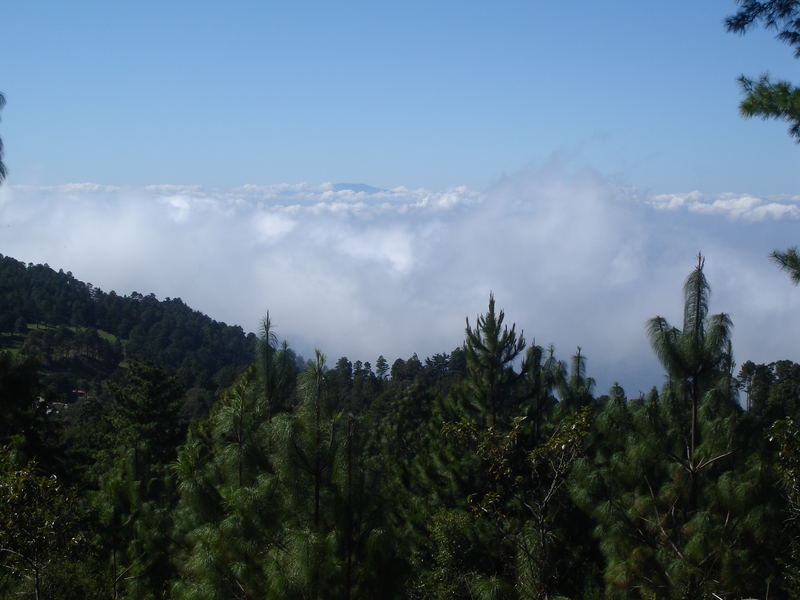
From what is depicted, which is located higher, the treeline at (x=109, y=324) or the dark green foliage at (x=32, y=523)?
the treeline at (x=109, y=324)

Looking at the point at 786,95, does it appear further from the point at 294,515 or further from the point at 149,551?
the point at 149,551

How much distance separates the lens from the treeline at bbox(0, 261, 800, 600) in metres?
8.52

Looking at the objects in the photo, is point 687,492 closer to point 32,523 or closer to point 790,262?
point 790,262

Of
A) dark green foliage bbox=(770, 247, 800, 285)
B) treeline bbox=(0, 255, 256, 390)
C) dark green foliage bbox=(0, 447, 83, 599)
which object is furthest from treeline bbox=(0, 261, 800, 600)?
treeline bbox=(0, 255, 256, 390)

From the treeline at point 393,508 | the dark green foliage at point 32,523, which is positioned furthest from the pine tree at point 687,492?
the dark green foliage at point 32,523

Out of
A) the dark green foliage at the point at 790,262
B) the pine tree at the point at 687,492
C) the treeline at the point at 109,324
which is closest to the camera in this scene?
the dark green foliage at the point at 790,262

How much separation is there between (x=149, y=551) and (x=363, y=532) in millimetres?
4841

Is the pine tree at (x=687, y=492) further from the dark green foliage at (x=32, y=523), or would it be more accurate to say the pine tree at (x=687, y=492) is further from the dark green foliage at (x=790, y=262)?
the dark green foliage at (x=32, y=523)

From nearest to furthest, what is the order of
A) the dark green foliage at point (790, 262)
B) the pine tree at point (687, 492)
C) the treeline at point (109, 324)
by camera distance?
the dark green foliage at point (790, 262) < the pine tree at point (687, 492) < the treeline at point (109, 324)

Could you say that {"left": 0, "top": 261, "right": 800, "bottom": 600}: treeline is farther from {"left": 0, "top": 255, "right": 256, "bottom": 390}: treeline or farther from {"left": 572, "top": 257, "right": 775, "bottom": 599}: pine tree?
{"left": 0, "top": 255, "right": 256, "bottom": 390}: treeline

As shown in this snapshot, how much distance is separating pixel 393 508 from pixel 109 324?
341 feet

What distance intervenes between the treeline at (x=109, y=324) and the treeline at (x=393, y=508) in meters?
69.6

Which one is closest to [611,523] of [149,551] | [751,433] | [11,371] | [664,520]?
[664,520]

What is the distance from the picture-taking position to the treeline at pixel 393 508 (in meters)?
8.52
